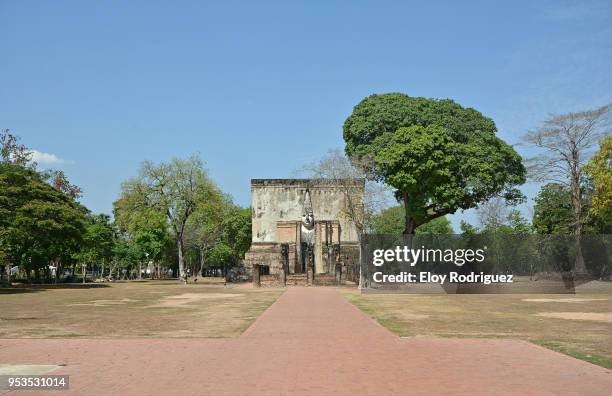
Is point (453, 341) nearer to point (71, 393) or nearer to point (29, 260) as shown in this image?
point (71, 393)

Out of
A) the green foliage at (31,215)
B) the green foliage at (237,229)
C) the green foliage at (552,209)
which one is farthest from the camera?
the green foliage at (237,229)

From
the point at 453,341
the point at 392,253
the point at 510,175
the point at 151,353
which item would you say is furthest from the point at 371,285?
the point at 151,353

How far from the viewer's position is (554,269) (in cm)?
5062

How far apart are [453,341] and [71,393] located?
795 cm

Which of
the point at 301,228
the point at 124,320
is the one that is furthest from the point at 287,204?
the point at 124,320

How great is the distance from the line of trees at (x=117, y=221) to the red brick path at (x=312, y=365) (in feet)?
82.8

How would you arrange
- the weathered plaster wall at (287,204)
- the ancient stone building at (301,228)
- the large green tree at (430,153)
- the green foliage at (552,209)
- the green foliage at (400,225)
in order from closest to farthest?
the large green tree at (430,153), the ancient stone building at (301,228), the green foliage at (552,209), the weathered plaster wall at (287,204), the green foliage at (400,225)

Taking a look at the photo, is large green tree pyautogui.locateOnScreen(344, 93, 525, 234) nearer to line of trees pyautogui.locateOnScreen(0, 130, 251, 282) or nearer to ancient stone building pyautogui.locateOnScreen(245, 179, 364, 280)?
ancient stone building pyautogui.locateOnScreen(245, 179, 364, 280)

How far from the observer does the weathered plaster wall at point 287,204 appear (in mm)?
54969

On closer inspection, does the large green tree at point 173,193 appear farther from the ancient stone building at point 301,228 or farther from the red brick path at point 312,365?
the red brick path at point 312,365

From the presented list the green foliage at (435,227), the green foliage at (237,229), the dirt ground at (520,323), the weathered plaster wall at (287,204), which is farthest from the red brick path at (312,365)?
the green foliage at (435,227)

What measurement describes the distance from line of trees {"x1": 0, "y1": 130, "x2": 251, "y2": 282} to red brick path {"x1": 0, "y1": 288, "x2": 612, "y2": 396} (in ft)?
82.8

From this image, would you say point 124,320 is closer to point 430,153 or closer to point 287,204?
point 430,153

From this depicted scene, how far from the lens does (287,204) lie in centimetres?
5572
